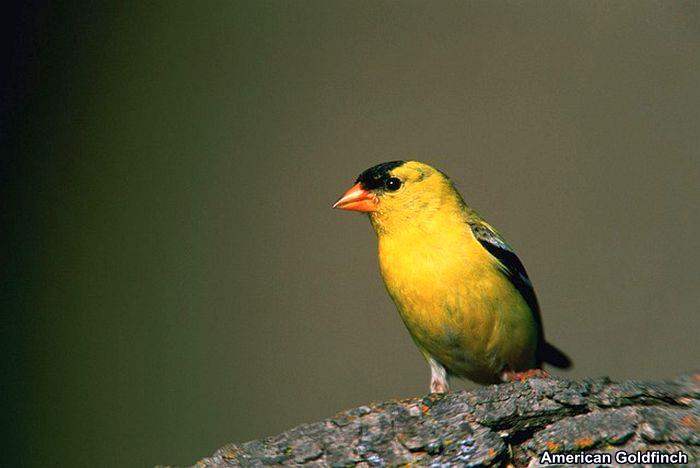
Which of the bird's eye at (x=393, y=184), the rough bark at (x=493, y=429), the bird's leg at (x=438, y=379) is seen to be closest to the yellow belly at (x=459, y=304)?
the bird's leg at (x=438, y=379)

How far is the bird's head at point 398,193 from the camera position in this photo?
2656 mm

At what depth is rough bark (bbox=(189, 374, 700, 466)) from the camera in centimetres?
195

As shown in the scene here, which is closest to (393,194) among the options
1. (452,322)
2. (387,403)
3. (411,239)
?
(411,239)

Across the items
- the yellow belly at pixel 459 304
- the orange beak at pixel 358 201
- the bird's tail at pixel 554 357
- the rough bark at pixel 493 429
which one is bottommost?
the bird's tail at pixel 554 357

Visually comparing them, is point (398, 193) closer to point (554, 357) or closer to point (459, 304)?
point (459, 304)

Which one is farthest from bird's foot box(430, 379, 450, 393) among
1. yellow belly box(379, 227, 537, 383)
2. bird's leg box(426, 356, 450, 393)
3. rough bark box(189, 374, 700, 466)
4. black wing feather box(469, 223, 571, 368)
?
rough bark box(189, 374, 700, 466)

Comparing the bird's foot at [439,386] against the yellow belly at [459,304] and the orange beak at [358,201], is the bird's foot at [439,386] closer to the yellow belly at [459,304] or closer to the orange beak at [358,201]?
the yellow belly at [459,304]

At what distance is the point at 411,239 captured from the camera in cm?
255

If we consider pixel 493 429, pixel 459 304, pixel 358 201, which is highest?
pixel 358 201

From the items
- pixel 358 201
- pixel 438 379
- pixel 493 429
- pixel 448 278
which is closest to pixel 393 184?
pixel 358 201

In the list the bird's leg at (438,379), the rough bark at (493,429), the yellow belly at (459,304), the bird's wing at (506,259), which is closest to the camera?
the rough bark at (493,429)

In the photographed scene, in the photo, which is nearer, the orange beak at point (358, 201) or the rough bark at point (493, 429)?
the rough bark at point (493, 429)

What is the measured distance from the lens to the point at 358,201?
2695 mm

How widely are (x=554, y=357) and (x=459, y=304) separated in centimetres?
80
